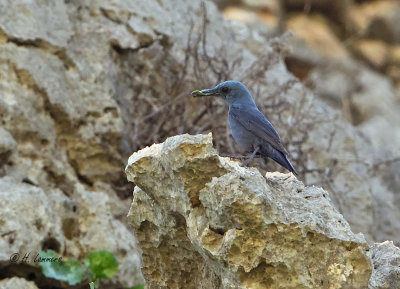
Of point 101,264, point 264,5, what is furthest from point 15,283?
point 264,5

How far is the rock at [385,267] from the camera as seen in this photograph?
3424 millimetres

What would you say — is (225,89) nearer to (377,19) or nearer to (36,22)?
(36,22)

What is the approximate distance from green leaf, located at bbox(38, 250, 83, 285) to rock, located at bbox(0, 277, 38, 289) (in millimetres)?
127

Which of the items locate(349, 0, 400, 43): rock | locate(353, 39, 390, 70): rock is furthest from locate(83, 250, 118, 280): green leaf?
locate(349, 0, 400, 43): rock

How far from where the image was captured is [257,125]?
4434 mm

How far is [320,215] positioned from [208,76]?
3536mm

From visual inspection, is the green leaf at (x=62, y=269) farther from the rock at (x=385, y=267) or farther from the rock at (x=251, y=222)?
the rock at (x=385, y=267)

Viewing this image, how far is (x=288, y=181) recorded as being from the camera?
349 cm

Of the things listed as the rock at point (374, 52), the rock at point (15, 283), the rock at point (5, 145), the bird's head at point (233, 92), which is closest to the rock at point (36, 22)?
the rock at point (5, 145)

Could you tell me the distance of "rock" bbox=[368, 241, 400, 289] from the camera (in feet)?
11.2

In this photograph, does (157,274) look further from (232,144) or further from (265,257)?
(232,144)

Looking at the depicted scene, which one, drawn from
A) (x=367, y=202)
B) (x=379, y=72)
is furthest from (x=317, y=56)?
(x=367, y=202)

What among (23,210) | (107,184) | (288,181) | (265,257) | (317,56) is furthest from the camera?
(317,56)

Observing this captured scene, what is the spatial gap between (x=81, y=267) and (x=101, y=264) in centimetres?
15
